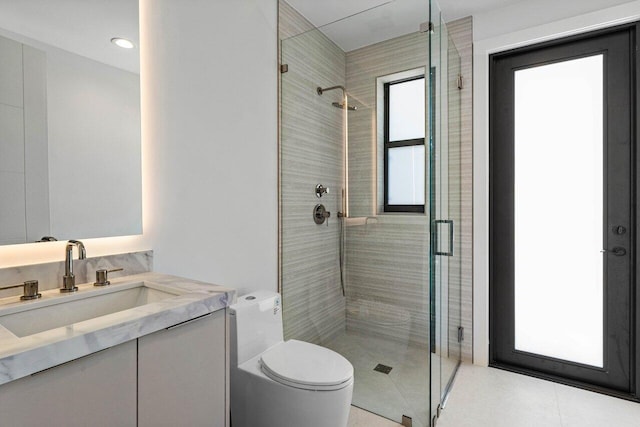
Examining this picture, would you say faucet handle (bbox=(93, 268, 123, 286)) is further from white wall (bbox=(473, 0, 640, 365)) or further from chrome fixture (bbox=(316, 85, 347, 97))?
white wall (bbox=(473, 0, 640, 365))

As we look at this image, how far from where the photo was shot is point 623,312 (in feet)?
6.87

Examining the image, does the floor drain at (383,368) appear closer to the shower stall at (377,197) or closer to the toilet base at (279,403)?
the shower stall at (377,197)

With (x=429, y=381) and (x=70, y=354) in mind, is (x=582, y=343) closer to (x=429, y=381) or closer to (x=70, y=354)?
(x=429, y=381)

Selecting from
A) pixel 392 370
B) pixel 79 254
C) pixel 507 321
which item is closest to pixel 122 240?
pixel 79 254

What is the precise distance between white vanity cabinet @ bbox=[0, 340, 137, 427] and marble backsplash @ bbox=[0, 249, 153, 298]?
1.78 ft

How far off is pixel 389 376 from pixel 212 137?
5.43 ft

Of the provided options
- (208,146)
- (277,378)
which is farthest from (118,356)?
(208,146)

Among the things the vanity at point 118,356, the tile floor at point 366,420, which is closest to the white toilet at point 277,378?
the vanity at point 118,356

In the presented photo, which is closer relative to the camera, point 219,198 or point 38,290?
point 38,290

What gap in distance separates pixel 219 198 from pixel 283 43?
3.82ft

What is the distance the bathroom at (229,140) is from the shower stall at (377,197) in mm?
84

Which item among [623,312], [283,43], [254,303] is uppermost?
[283,43]

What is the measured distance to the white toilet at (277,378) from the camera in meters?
1.37

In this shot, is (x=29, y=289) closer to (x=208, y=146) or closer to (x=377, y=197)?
(x=208, y=146)
